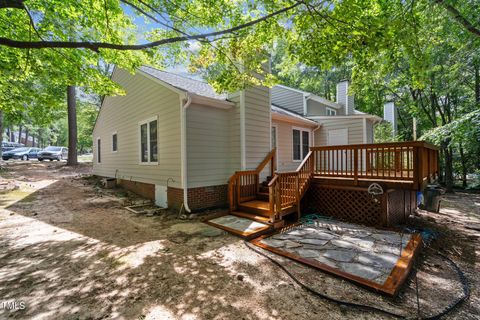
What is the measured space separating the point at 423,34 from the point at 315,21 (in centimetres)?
418

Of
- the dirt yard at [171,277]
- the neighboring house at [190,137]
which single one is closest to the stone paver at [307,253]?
the dirt yard at [171,277]

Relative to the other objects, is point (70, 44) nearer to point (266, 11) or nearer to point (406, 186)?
point (266, 11)

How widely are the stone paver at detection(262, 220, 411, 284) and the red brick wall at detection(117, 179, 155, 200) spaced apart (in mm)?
4995

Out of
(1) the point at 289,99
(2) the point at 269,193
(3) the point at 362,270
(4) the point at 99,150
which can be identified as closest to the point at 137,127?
(4) the point at 99,150

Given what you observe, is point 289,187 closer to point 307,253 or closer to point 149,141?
point 307,253

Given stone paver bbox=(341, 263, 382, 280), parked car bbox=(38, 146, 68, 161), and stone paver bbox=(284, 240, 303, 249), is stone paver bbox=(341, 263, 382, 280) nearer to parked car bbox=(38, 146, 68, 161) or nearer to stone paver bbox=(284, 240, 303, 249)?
stone paver bbox=(284, 240, 303, 249)

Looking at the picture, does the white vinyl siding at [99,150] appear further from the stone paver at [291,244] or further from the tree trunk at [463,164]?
the tree trunk at [463,164]

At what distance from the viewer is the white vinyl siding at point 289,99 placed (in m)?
13.2

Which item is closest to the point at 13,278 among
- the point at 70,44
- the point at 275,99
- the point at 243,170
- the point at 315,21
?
the point at 70,44

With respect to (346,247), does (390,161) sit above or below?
above

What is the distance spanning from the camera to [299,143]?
34.4 ft

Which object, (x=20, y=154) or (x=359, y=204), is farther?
(x=20, y=154)

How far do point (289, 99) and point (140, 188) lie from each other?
10.2 meters

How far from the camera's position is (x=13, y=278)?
10.3ft
